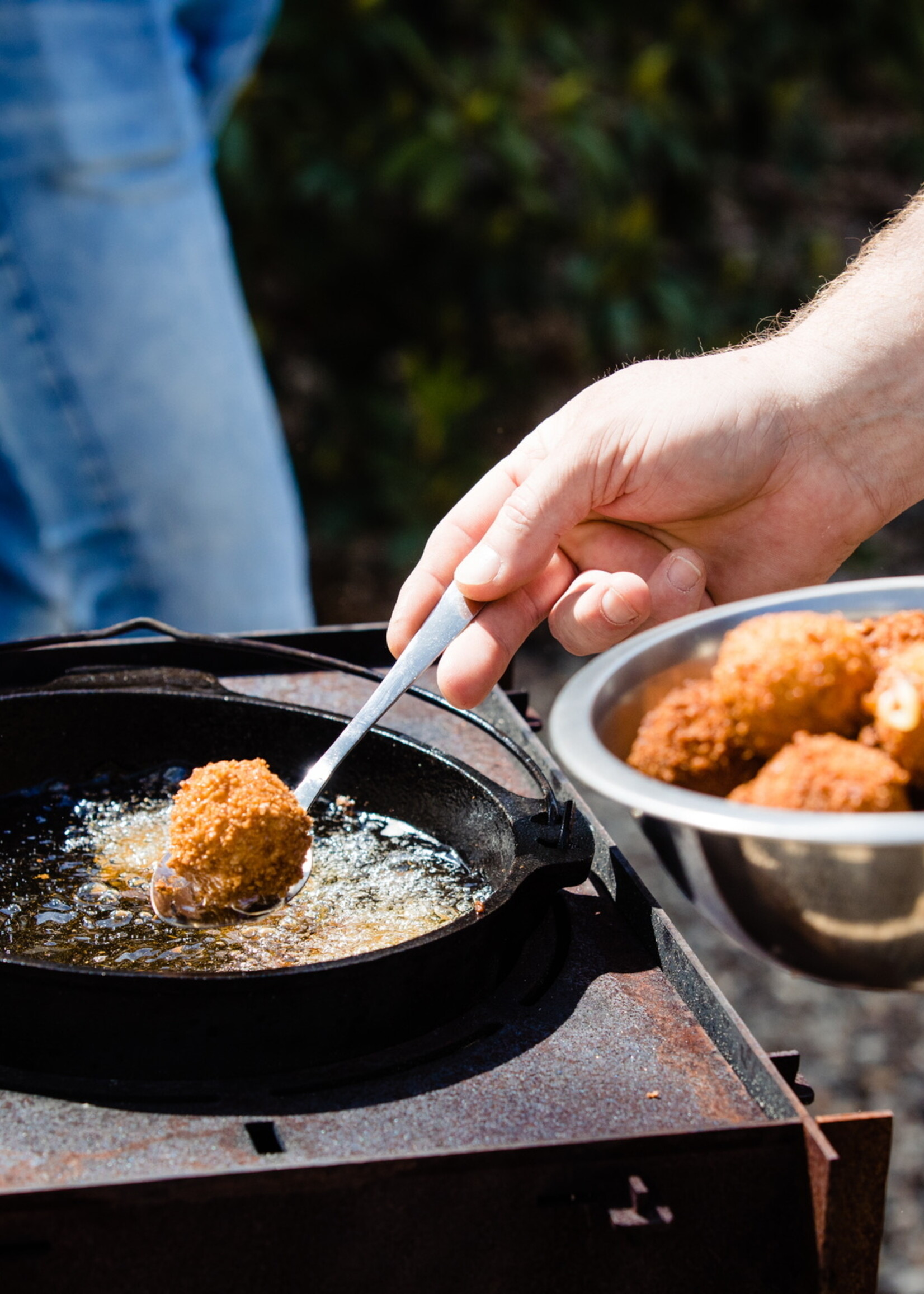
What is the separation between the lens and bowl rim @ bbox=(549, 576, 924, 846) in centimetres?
86

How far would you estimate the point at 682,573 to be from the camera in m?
1.56

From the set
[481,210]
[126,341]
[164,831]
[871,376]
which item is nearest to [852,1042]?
[871,376]

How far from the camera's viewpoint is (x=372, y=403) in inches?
164

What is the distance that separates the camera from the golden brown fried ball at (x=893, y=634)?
1185 millimetres

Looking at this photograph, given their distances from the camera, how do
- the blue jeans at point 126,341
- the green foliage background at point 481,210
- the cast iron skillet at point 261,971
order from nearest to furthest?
the cast iron skillet at point 261,971
the blue jeans at point 126,341
the green foliage background at point 481,210

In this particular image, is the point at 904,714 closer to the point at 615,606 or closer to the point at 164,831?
the point at 615,606

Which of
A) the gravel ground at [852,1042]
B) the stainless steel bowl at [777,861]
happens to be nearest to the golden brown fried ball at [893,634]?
the stainless steel bowl at [777,861]

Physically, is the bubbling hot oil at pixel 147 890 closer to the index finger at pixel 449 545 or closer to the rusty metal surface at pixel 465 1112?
the rusty metal surface at pixel 465 1112

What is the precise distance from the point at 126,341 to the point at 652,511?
4.11ft

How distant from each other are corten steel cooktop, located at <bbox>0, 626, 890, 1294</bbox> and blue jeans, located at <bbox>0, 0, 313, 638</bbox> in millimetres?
1598

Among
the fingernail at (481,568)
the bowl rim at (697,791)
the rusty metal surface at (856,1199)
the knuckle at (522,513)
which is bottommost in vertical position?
the rusty metal surface at (856,1199)

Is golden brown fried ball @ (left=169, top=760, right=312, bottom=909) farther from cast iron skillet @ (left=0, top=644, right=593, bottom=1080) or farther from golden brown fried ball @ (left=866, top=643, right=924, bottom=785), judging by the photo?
Answer: golden brown fried ball @ (left=866, top=643, right=924, bottom=785)

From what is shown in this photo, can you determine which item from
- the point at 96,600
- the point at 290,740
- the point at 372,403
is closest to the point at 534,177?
the point at 372,403

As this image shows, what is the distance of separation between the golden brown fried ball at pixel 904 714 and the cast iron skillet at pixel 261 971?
300 millimetres
